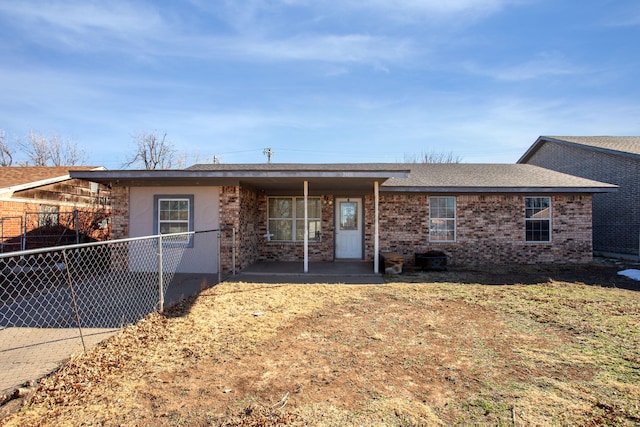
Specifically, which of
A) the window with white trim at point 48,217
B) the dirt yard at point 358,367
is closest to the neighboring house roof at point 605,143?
the dirt yard at point 358,367

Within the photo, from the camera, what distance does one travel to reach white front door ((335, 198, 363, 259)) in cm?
1241

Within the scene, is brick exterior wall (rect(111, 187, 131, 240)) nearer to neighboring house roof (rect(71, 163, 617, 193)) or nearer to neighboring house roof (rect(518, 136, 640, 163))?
neighboring house roof (rect(71, 163, 617, 193))

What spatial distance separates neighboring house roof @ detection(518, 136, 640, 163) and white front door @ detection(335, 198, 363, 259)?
10.3m

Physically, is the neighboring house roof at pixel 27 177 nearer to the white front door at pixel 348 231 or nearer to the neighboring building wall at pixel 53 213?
the neighboring building wall at pixel 53 213

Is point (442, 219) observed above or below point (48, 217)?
below

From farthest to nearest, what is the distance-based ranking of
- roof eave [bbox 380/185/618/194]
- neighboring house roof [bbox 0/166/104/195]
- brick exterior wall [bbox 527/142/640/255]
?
brick exterior wall [bbox 527/142/640/255]
neighboring house roof [bbox 0/166/104/195]
roof eave [bbox 380/185/618/194]

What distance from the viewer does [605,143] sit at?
51.4 ft

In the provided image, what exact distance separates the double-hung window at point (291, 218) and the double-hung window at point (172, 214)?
324 cm

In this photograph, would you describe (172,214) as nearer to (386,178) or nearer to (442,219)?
(386,178)

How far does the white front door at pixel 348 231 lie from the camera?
1241 cm

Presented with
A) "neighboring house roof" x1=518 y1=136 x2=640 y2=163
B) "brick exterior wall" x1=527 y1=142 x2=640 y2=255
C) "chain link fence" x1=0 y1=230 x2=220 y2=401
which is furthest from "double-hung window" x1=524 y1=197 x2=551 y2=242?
"chain link fence" x1=0 y1=230 x2=220 y2=401

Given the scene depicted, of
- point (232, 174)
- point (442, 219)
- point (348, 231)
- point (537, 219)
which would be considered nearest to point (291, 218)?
point (348, 231)

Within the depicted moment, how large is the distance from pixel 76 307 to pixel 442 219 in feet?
34.0

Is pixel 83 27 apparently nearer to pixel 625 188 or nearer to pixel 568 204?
pixel 568 204
